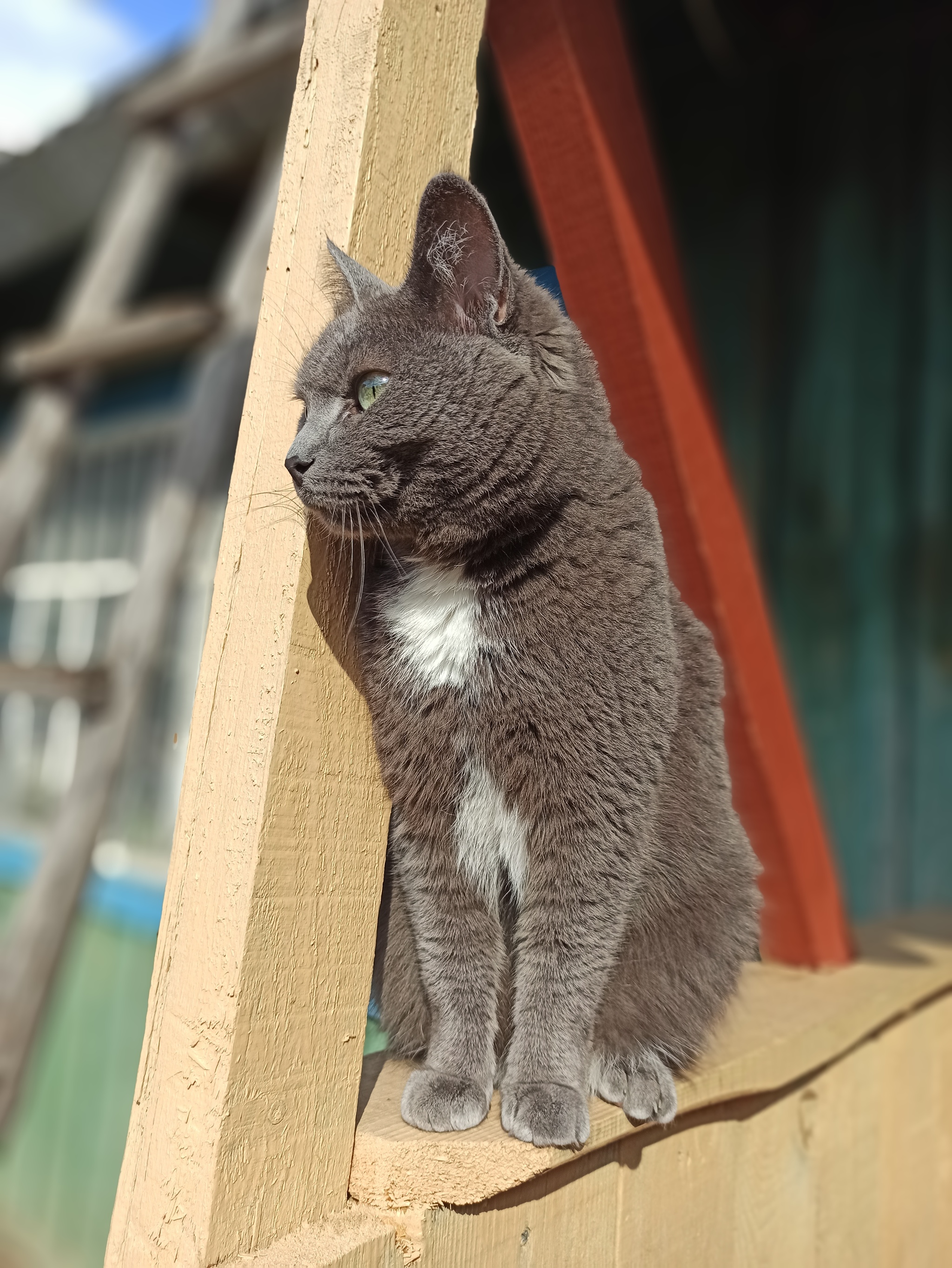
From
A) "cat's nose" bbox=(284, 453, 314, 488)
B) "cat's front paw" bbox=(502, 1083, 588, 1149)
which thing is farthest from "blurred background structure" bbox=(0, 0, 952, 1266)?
"cat's front paw" bbox=(502, 1083, 588, 1149)

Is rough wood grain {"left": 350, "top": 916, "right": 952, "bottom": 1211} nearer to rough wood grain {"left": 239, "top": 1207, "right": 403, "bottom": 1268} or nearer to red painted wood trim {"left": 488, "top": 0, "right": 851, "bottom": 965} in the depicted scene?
rough wood grain {"left": 239, "top": 1207, "right": 403, "bottom": 1268}

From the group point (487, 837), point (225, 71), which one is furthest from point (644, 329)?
point (225, 71)

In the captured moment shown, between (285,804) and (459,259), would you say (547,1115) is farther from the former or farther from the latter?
(459,259)

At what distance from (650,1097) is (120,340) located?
154 centimetres

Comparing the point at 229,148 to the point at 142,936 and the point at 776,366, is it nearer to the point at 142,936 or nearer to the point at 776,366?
the point at 776,366

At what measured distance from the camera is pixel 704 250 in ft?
8.71

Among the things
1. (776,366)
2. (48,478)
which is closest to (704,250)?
(776,366)

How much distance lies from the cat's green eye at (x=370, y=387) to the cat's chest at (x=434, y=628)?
0.13m

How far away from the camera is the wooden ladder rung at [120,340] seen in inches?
63.9

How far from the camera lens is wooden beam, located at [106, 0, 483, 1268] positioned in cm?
58

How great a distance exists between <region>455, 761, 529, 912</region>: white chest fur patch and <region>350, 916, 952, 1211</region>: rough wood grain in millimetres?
171

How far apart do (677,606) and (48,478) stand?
62.0 inches

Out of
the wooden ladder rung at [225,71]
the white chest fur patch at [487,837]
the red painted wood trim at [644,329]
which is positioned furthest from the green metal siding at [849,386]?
the white chest fur patch at [487,837]

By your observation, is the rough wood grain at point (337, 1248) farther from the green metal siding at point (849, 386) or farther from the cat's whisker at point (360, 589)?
the green metal siding at point (849, 386)
